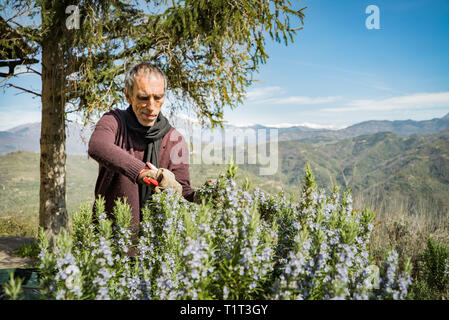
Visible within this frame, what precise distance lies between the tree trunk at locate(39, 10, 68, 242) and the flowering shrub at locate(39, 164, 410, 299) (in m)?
5.50

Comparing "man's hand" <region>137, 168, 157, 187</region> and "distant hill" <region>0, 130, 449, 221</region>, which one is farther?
"distant hill" <region>0, 130, 449, 221</region>

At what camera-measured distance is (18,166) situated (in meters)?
63.8

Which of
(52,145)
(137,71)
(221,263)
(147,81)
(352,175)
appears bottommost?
(221,263)

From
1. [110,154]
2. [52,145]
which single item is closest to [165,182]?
[110,154]

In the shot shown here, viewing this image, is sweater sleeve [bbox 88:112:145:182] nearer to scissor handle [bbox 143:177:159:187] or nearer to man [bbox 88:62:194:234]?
man [bbox 88:62:194:234]

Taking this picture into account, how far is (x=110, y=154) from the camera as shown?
97.0 inches

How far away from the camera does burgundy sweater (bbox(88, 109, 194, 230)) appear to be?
249 cm

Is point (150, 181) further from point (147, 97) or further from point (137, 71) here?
point (137, 71)

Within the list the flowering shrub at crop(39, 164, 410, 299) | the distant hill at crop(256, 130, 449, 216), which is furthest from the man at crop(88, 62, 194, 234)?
the distant hill at crop(256, 130, 449, 216)

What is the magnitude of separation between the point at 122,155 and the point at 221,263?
1.46 meters

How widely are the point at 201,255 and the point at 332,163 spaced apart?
163777 millimetres

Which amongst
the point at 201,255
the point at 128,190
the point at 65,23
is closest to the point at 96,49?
the point at 65,23
